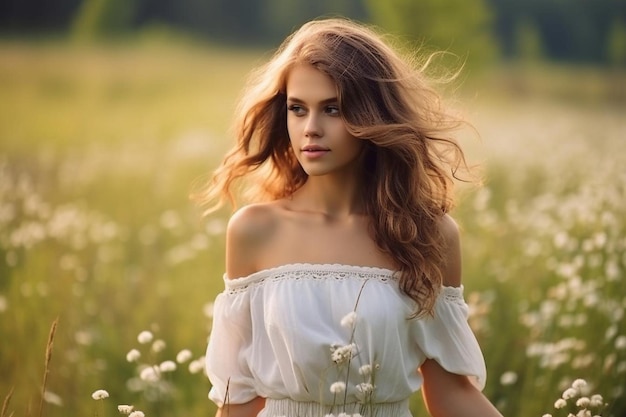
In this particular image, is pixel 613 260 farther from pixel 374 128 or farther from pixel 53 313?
pixel 53 313

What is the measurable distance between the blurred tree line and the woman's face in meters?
11.1

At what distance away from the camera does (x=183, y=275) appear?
5.83 m

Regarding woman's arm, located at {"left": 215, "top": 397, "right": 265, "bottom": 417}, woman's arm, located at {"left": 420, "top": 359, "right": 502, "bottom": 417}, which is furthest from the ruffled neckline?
woman's arm, located at {"left": 215, "top": 397, "right": 265, "bottom": 417}

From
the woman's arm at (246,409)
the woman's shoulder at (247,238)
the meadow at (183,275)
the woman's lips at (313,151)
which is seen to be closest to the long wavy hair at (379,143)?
the woman's lips at (313,151)

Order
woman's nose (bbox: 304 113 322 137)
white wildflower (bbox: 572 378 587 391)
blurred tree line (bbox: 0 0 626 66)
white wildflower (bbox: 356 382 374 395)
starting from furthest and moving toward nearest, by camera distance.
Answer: blurred tree line (bbox: 0 0 626 66) < woman's nose (bbox: 304 113 322 137) < white wildflower (bbox: 572 378 587 391) < white wildflower (bbox: 356 382 374 395)

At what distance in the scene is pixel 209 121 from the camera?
1506cm

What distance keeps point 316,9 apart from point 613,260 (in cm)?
1873

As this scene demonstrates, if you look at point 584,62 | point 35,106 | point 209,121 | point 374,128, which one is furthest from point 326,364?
point 584,62

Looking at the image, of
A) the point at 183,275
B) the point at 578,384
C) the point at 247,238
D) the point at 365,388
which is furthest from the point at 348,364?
the point at 183,275

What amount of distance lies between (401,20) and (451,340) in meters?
12.4

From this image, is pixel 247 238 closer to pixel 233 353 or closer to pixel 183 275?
pixel 233 353

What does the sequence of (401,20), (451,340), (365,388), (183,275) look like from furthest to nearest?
(401,20)
(183,275)
(451,340)
(365,388)

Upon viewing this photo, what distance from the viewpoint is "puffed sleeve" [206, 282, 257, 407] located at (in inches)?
117

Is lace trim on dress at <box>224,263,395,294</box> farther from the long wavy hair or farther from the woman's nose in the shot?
the woman's nose
